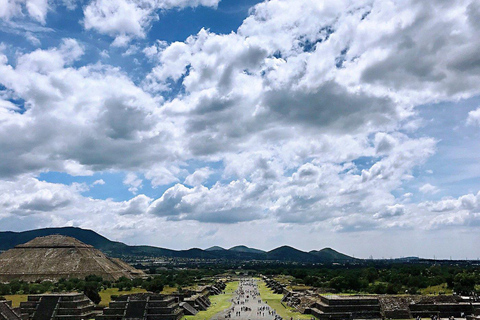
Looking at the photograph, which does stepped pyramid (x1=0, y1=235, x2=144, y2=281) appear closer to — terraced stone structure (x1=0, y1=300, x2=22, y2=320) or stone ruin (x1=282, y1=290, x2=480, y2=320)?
terraced stone structure (x1=0, y1=300, x2=22, y2=320)

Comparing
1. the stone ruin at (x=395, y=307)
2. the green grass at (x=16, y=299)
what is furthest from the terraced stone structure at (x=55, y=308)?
the stone ruin at (x=395, y=307)

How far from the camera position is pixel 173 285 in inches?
4855

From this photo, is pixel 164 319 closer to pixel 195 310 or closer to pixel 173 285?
pixel 195 310

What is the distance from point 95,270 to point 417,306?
122003 millimetres

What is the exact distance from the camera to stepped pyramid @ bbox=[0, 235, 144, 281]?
146 m

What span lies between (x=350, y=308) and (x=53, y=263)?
431 feet

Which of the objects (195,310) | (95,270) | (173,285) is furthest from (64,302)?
(95,270)

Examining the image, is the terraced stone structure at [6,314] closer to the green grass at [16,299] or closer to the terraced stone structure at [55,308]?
the terraced stone structure at [55,308]

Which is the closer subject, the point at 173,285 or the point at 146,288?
the point at 146,288

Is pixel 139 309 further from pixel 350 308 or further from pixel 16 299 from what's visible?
pixel 16 299

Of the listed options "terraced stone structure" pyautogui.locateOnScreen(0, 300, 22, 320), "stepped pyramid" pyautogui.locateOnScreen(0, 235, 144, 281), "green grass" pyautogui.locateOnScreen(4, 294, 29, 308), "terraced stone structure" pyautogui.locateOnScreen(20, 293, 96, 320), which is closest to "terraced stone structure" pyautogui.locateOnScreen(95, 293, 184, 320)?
"terraced stone structure" pyautogui.locateOnScreen(20, 293, 96, 320)

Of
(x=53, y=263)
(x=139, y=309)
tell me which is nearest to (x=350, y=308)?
(x=139, y=309)

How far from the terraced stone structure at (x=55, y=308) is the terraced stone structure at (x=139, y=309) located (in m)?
3.27

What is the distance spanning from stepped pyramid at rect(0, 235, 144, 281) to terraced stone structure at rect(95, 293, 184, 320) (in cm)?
8933
